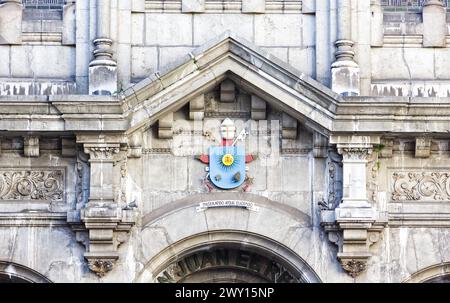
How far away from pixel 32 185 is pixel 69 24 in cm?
257

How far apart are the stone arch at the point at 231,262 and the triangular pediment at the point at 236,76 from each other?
1970mm

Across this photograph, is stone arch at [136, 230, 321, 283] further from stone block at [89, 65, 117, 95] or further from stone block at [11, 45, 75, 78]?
stone block at [11, 45, 75, 78]

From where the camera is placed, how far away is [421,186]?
3456cm

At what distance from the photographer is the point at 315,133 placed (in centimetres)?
3434

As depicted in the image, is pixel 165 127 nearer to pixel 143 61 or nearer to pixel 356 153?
pixel 143 61

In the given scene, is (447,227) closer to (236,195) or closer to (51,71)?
(236,195)

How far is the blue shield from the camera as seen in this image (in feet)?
113

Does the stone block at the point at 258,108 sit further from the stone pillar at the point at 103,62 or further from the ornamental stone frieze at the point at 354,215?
the stone pillar at the point at 103,62

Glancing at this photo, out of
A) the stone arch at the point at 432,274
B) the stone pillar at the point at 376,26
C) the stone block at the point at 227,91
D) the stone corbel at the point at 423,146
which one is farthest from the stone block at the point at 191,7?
the stone arch at the point at 432,274

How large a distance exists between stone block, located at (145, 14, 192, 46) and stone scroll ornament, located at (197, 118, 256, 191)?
1486 millimetres

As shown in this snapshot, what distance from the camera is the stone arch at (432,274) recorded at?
Result: 1355 inches

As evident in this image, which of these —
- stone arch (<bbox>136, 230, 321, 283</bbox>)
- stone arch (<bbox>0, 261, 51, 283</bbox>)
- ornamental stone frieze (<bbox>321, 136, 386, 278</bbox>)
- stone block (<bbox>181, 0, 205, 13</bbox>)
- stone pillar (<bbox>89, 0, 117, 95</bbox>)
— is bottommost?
stone arch (<bbox>0, 261, 51, 283</bbox>)

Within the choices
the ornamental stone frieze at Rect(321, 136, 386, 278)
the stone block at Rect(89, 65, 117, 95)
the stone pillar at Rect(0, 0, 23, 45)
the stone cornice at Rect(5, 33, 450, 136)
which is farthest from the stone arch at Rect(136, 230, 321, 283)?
the stone pillar at Rect(0, 0, 23, 45)

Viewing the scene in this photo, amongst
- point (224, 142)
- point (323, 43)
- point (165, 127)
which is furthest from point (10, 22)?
point (323, 43)
